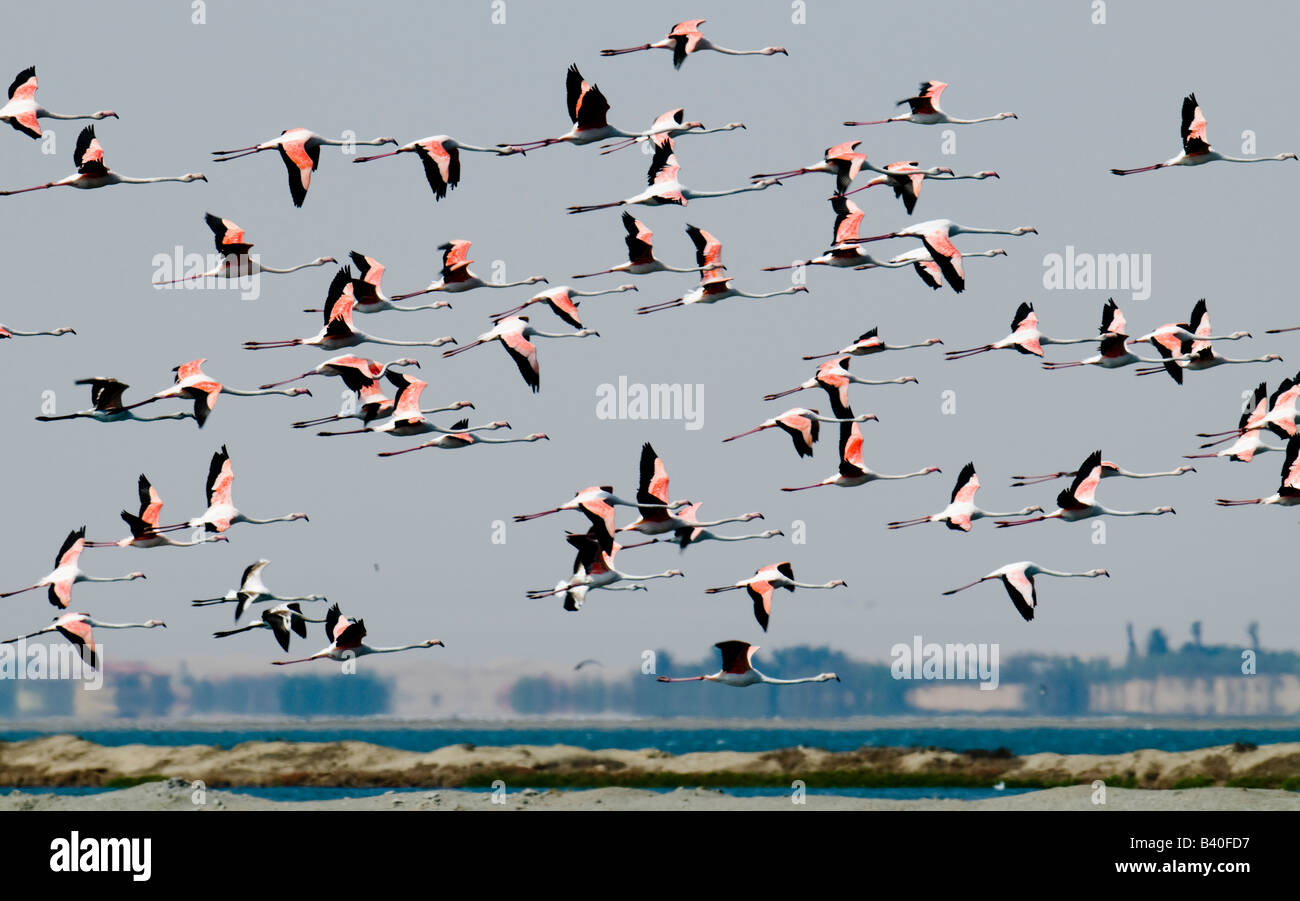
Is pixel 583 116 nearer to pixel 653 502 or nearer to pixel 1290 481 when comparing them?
→ pixel 653 502

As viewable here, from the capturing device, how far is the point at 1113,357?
39656 millimetres

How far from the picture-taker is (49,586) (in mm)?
39344

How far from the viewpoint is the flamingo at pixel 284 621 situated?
39406 millimetres

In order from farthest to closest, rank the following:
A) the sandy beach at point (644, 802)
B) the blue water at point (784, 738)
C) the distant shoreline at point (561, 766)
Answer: the blue water at point (784, 738)
the distant shoreline at point (561, 766)
the sandy beach at point (644, 802)

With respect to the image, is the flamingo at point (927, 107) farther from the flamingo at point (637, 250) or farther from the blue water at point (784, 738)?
the blue water at point (784, 738)

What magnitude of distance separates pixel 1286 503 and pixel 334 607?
18228 millimetres

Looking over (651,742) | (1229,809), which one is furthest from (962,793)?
(651,742)

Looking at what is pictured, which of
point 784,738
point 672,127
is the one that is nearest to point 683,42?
point 672,127

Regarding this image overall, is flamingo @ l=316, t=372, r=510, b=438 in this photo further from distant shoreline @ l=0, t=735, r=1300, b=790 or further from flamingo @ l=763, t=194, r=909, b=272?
distant shoreline @ l=0, t=735, r=1300, b=790

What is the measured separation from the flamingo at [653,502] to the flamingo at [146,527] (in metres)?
8.19

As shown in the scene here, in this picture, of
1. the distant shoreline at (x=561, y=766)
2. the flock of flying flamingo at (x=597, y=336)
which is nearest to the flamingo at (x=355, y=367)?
the flock of flying flamingo at (x=597, y=336)

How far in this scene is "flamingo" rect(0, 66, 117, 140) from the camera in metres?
37.3
